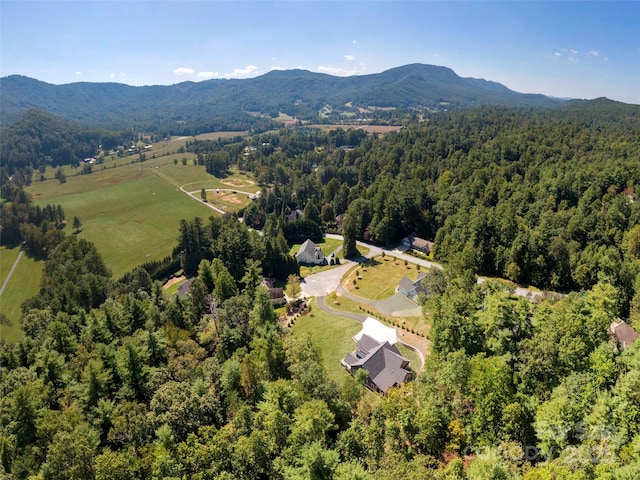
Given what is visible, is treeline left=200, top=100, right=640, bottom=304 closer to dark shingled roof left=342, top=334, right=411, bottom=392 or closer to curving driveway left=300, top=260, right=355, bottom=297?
curving driveway left=300, top=260, right=355, bottom=297

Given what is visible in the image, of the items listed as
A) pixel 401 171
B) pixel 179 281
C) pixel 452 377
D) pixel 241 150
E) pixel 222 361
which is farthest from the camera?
pixel 241 150

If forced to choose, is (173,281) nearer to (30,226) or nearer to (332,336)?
(332,336)

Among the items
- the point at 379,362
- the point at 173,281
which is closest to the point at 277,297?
the point at 173,281

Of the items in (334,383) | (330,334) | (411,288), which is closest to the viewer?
(334,383)

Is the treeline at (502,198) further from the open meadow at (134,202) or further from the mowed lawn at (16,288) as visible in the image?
the mowed lawn at (16,288)

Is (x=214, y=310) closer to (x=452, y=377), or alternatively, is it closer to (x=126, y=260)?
(x=452, y=377)

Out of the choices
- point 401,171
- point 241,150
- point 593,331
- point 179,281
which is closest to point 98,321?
point 179,281
